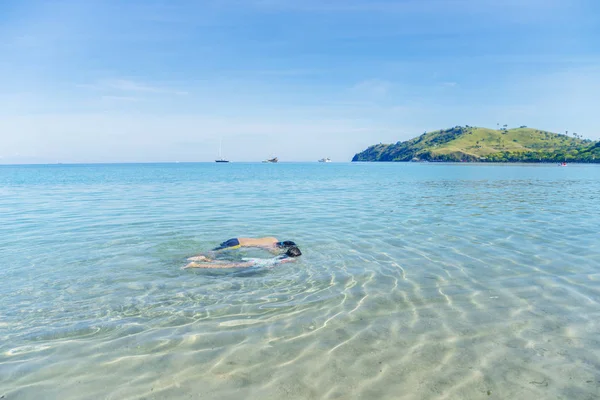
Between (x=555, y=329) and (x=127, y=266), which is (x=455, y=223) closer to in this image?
(x=555, y=329)

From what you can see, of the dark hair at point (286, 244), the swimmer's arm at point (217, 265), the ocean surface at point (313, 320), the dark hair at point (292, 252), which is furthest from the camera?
the dark hair at point (286, 244)

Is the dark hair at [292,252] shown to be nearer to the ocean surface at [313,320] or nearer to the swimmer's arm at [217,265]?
the ocean surface at [313,320]

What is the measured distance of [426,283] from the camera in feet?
28.4

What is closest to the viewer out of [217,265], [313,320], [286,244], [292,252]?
[313,320]

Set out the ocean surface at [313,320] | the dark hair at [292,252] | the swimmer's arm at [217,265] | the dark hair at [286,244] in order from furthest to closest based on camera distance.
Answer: the dark hair at [286,244] → the dark hair at [292,252] → the swimmer's arm at [217,265] → the ocean surface at [313,320]

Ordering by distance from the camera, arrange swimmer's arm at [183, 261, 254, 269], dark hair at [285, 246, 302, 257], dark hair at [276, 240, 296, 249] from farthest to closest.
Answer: dark hair at [276, 240, 296, 249] → dark hair at [285, 246, 302, 257] → swimmer's arm at [183, 261, 254, 269]

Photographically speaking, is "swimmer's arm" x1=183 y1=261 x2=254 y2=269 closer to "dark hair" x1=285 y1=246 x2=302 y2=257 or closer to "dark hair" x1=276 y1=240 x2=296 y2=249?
"dark hair" x1=285 y1=246 x2=302 y2=257

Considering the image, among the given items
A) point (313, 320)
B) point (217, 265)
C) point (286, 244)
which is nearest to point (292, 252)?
point (286, 244)

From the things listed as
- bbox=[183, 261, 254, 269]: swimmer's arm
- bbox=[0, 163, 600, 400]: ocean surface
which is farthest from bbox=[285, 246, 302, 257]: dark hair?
bbox=[183, 261, 254, 269]: swimmer's arm

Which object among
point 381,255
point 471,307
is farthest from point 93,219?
point 471,307

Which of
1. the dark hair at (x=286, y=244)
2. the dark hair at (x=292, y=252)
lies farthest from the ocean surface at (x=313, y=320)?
the dark hair at (x=286, y=244)

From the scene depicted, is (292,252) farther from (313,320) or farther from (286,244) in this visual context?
(313,320)

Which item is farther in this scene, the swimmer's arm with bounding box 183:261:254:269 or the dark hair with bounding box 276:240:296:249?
the dark hair with bounding box 276:240:296:249

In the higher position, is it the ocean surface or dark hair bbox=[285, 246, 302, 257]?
dark hair bbox=[285, 246, 302, 257]
